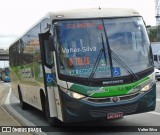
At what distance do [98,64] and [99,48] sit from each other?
0.39 m

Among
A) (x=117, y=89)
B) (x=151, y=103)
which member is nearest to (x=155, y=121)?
(x=151, y=103)

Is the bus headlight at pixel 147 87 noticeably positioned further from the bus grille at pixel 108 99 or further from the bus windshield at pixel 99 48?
the bus windshield at pixel 99 48

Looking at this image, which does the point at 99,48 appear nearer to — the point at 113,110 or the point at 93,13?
the point at 93,13

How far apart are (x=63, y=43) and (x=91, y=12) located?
1.08 metres

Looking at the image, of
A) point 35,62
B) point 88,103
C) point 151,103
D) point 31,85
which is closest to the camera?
point 88,103

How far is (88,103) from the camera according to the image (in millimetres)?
9492

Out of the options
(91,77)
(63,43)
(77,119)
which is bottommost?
(77,119)

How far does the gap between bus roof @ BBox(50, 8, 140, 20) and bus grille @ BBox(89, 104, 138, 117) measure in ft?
7.35

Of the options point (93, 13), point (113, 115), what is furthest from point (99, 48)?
point (113, 115)

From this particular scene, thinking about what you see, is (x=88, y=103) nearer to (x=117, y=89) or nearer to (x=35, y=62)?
(x=117, y=89)

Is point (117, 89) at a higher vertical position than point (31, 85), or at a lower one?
higher

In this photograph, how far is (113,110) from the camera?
31.6 ft

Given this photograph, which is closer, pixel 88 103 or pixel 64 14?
pixel 88 103

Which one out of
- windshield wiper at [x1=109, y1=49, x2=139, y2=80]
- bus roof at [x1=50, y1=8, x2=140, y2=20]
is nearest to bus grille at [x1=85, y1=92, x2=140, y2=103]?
windshield wiper at [x1=109, y1=49, x2=139, y2=80]
